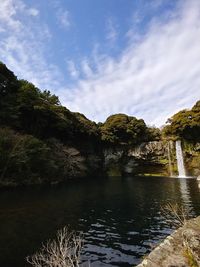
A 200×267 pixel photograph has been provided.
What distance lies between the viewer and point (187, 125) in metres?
45.9

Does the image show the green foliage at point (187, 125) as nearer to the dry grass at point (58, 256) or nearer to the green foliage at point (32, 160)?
the green foliage at point (32, 160)

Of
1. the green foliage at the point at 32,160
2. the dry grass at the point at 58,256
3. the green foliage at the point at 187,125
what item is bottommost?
the dry grass at the point at 58,256

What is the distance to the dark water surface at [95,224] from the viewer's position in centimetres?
994

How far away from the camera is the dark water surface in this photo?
391 inches

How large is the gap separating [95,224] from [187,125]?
37.0 meters

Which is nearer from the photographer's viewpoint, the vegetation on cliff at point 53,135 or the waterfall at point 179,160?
the vegetation on cliff at point 53,135

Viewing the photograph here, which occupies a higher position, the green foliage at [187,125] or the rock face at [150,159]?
the green foliage at [187,125]

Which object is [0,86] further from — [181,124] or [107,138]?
[181,124]

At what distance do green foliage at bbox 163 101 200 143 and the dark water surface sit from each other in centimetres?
2647

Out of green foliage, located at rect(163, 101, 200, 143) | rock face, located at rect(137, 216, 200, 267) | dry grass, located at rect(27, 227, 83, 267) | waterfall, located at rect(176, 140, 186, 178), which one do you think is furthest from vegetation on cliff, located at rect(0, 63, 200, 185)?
rock face, located at rect(137, 216, 200, 267)

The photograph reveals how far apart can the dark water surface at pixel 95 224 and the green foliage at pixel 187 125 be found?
1042 inches

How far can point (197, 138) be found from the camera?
47000 mm

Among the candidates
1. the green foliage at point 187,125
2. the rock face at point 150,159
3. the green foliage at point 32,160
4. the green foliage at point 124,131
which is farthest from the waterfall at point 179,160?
the green foliage at point 32,160

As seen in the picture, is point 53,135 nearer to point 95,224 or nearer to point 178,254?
point 95,224
